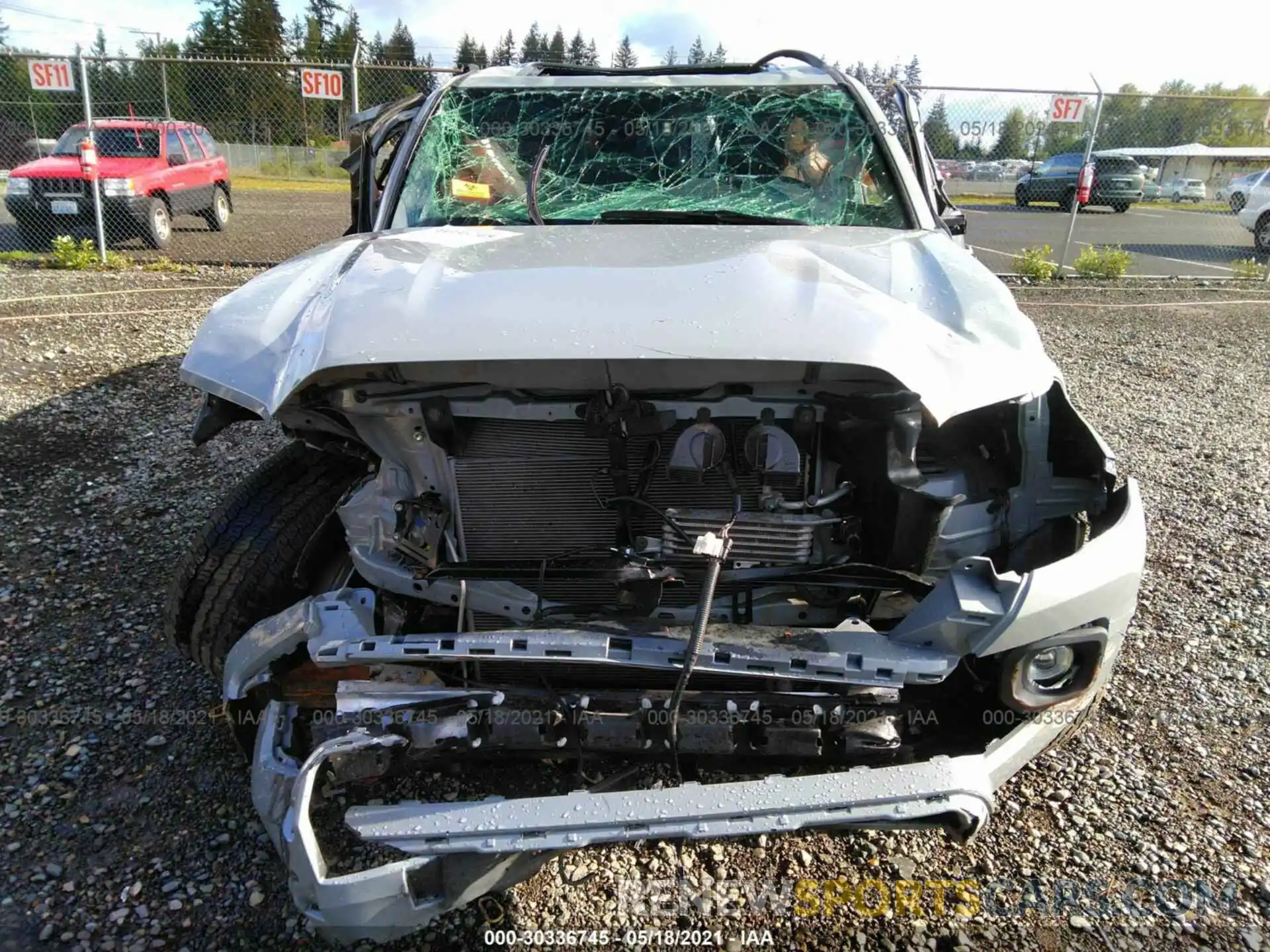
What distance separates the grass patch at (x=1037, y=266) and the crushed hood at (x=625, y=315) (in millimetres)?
9246

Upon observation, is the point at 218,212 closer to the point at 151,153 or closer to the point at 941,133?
the point at 151,153

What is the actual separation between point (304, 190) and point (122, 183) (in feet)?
42.9

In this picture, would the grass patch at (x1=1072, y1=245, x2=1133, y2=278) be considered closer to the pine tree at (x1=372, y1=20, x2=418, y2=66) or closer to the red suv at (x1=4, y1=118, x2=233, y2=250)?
the red suv at (x1=4, y1=118, x2=233, y2=250)

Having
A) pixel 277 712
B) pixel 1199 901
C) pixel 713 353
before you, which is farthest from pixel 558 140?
pixel 1199 901

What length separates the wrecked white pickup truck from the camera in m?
1.84

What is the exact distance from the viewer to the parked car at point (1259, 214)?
1385cm

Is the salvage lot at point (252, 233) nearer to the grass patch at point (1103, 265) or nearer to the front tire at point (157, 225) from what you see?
the front tire at point (157, 225)

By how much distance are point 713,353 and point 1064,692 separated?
1152 mm

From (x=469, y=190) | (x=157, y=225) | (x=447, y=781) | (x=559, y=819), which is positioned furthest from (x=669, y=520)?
(x=157, y=225)

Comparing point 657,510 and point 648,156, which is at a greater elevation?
point 648,156

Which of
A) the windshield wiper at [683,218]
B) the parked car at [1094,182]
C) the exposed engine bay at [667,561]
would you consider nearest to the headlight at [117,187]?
the windshield wiper at [683,218]

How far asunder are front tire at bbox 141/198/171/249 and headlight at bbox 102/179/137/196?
337 mm

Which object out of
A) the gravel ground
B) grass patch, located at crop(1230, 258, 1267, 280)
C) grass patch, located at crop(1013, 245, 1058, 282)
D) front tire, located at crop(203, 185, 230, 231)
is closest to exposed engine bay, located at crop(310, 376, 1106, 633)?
the gravel ground

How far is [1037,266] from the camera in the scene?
1080 centimetres
